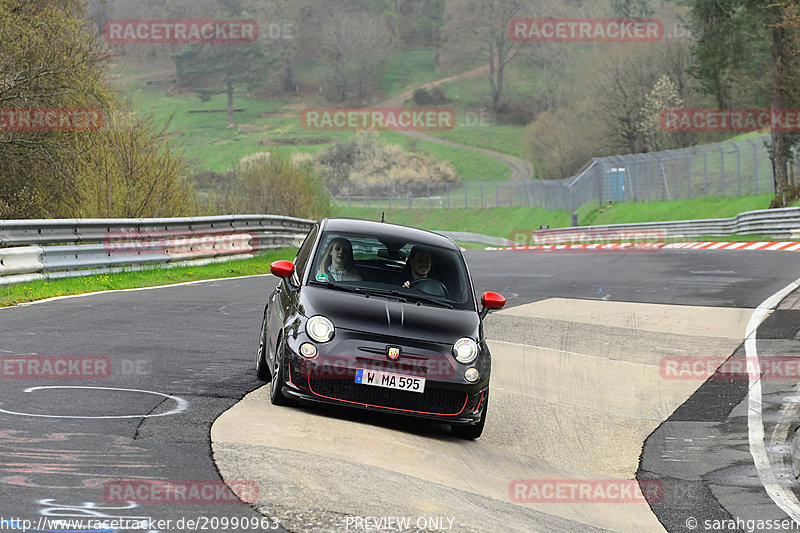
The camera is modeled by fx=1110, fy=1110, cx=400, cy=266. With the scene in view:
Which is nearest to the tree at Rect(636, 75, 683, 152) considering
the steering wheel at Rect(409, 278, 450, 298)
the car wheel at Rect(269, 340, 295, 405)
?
the steering wheel at Rect(409, 278, 450, 298)

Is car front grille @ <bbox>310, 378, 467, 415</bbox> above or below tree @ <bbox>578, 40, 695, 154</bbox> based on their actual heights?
below

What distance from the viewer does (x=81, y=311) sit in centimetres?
1436

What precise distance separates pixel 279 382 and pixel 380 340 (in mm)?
868

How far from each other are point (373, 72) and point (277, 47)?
605 inches

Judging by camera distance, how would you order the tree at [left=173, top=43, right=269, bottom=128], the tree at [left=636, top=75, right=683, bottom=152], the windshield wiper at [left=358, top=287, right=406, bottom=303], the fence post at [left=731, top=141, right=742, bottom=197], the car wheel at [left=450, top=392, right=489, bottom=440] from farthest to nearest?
the tree at [left=173, top=43, right=269, bottom=128] < the tree at [left=636, top=75, right=683, bottom=152] < the fence post at [left=731, top=141, right=742, bottom=197] < the windshield wiper at [left=358, top=287, right=406, bottom=303] < the car wheel at [left=450, top=392, right=489, bottom=440]

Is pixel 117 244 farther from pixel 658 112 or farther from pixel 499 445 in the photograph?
pixel 658 112

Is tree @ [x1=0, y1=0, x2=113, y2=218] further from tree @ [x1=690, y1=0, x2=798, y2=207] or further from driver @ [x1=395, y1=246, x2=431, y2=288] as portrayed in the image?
tree @ [x1=690, y1=0, x2=798, y2=207]

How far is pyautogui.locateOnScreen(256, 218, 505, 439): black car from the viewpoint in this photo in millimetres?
8125

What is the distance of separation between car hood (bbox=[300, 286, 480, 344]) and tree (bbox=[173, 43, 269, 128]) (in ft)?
470

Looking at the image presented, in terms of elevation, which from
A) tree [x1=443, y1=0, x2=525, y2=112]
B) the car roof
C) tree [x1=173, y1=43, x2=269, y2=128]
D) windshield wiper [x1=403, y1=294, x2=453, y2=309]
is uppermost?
tree [x1=443, y1=0, x2=525, y2=112]

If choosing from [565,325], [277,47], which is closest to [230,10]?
[277,47]

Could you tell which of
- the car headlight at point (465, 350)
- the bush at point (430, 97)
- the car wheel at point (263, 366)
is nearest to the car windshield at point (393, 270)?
the car headlight at point (465, 350)

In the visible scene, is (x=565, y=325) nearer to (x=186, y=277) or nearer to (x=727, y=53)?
(x=186, y=277)

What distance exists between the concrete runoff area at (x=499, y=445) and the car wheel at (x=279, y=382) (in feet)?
0.38
